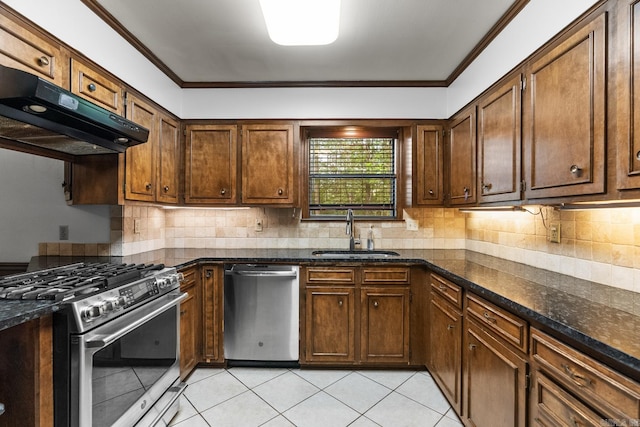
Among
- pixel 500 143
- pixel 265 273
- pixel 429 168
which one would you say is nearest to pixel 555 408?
pixel 500 143

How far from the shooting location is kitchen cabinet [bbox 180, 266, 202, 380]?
7.45 feet

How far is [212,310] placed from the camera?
2.52 m

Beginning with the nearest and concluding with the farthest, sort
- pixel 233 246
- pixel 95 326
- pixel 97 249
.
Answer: pixel 95 326 → pixel 97 249 → pixel 233 246

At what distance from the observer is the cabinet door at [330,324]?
2.49 m

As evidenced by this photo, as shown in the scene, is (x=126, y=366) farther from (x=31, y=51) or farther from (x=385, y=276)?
(x=385, y=276)

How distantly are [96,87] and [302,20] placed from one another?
1317mm

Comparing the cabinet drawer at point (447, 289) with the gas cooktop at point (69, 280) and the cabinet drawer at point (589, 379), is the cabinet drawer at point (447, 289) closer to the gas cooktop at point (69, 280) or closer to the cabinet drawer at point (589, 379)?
the cabinet drawer at point (589, 379)

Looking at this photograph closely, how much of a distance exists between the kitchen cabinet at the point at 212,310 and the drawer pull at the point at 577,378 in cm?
222

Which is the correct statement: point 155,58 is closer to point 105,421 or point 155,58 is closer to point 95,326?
point 95,326

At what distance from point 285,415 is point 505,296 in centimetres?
152

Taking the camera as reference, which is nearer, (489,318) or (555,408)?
(555,408)

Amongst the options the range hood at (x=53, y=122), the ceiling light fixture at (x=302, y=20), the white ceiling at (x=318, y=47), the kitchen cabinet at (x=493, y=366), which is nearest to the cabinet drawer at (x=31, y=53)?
the range hood at (x=53, y=122)

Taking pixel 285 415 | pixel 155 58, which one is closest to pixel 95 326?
pixel 285 415

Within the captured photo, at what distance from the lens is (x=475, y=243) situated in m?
2.84
